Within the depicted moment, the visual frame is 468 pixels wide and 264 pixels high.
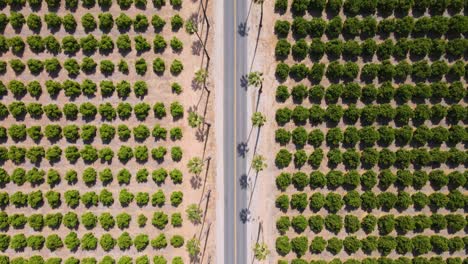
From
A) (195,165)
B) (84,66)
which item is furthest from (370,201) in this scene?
(84,66)

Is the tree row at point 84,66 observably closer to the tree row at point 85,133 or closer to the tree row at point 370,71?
the tree row at point 85,133

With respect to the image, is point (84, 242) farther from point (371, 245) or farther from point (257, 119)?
point (371, 245)

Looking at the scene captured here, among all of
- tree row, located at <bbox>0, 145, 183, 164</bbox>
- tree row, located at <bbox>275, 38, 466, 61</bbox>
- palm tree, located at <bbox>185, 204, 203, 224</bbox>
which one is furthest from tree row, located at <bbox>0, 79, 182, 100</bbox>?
tree row, located at <bbox>275, 38, 466, 61</bbox>

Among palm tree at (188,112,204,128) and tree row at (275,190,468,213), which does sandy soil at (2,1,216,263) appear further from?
tree row at (275,190,468,213)

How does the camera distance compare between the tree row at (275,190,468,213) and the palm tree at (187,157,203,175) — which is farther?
the tree row at (275,190,468,213)

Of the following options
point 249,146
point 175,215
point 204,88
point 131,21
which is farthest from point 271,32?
point 175,215

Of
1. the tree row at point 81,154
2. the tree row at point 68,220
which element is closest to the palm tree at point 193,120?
the tree row at point 81,154
